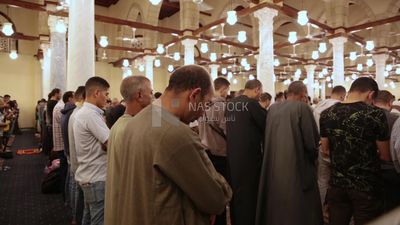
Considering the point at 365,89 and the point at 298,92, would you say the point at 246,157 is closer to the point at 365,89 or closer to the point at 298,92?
the point at 298,92

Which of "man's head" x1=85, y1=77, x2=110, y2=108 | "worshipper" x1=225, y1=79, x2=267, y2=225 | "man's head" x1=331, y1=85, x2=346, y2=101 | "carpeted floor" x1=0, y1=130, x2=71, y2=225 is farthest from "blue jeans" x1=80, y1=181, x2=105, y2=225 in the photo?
"man's head" x1=331, y1=85, x2=346, y2=101

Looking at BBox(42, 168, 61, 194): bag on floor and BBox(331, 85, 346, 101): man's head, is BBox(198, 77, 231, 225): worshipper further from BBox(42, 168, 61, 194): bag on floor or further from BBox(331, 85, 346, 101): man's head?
BBox(42, 168, 61, 194): bag on floor

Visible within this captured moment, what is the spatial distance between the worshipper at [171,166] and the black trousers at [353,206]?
69.8 inches

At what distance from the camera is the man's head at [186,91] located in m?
1.56

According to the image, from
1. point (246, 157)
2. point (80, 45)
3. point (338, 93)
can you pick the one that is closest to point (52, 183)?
point (80, 45)

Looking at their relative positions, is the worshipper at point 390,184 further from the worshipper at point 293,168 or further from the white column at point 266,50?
the white column at point 266,50

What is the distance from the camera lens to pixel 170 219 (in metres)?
1.43

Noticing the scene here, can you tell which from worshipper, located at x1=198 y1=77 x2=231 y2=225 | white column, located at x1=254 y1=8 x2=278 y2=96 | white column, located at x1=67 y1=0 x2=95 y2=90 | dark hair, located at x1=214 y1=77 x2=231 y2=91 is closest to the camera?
worshipper, located at x1=198 y1=77 x2=231 y2=225

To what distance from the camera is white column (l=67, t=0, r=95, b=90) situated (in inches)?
198

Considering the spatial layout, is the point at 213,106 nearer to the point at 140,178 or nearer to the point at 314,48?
the point at 140,178

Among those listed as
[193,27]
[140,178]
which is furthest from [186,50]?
[140,178]

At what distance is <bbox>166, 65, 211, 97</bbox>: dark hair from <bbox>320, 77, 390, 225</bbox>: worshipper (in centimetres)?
178

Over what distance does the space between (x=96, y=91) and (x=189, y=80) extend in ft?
6.06

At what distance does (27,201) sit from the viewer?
562 centimetres
